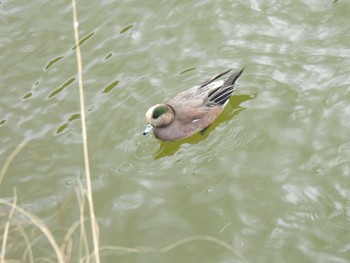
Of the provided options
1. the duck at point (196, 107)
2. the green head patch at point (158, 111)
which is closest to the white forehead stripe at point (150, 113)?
the green head patch at point (158, 111)

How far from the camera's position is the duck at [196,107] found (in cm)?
823

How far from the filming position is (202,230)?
6699 millimetres

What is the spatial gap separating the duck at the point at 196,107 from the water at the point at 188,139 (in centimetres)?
19

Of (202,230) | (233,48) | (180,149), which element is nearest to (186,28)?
(233,48)

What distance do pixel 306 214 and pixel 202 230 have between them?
1.13m

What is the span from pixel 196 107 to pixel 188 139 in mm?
445

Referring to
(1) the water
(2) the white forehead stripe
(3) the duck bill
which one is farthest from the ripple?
(2) the white forehead stripe

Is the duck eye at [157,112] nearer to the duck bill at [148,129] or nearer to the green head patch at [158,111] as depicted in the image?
the green head patch at [158,111]

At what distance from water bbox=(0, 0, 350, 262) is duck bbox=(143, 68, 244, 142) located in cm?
19

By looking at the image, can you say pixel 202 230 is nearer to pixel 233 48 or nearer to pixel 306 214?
pixel 306 214

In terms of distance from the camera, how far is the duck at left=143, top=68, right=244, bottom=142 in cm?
823

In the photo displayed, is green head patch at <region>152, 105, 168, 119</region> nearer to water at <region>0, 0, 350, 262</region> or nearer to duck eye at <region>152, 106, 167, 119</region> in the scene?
duck eye at <region>152, 106, 167, 119</region>

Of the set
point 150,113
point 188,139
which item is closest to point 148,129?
point 150,113

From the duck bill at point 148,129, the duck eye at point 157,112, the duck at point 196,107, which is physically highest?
the duck eye at point 157,112
